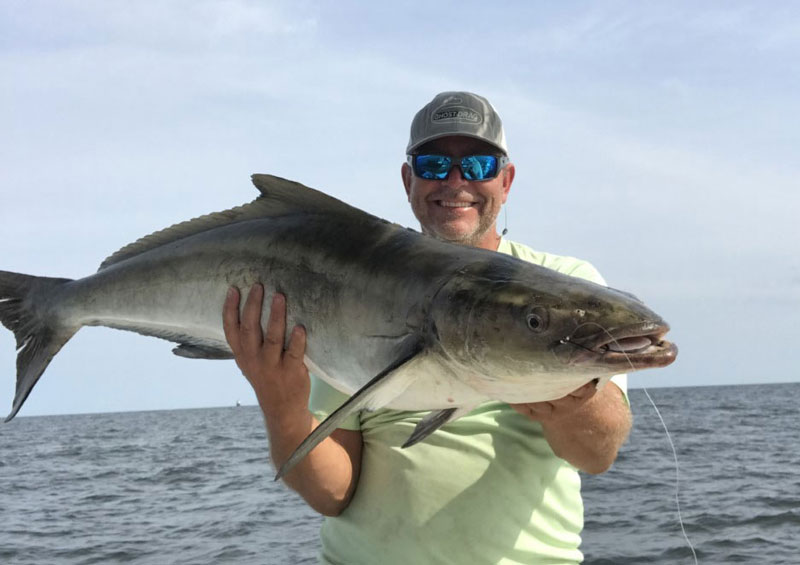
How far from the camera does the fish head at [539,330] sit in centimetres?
197

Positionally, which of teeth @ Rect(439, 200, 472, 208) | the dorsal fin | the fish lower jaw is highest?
teeth @ Rect(439, 200, 472, 208)

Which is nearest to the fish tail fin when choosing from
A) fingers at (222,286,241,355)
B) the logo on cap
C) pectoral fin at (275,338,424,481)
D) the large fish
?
the large fish

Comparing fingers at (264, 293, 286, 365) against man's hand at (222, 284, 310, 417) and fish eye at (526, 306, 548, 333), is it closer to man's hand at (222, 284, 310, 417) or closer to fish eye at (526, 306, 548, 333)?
man's hand at (222, 284, 310, 417)

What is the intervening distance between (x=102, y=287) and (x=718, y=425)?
111ft

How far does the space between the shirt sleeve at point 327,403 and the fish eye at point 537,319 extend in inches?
50.5

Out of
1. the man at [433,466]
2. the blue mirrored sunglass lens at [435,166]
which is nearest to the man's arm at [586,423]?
the man at [433,466]

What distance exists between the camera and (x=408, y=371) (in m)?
2.29

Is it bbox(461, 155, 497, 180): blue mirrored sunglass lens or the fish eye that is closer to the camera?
the fish eye

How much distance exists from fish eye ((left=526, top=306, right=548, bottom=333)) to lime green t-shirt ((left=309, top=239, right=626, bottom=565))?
3.20 feet

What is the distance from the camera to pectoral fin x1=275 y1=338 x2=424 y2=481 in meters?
2.17

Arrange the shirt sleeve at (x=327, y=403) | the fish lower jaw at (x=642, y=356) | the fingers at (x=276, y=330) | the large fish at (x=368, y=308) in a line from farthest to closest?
the shirt sleeve at (x=327, y=403), the fingers at (x=276, y=330), the large fish at (x=368, y=308), the fish lower jaw at (x=642, y=356)

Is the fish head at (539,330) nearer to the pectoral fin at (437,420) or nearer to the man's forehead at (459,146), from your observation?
the pectoral fin at (437,420)

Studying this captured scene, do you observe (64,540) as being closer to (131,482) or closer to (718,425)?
(131,482)

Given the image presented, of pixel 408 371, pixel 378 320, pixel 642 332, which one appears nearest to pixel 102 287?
pixel 378 320
